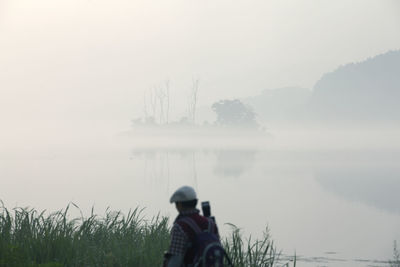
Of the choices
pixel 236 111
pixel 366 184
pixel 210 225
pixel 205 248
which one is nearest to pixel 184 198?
pixel 210 225

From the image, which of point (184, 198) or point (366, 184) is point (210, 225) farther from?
point (366, 184)

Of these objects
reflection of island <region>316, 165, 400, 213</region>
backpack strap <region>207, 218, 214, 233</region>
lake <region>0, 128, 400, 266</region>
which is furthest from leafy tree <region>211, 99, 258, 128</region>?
backpack strap <region>207, 218, 214, 233</region>

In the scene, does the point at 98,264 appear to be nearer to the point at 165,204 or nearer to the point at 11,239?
the point at 11,239

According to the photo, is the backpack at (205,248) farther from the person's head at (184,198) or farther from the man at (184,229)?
the person's head at (184,198)

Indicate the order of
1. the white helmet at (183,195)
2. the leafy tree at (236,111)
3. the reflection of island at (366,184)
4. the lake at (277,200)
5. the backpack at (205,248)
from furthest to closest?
the leafy tree at (236,111)
the reflection of island at (366,184)
the lake at (277,200)
the white helmet at (183,195)
the backpack at (205,248)

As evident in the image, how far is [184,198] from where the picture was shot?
758cm

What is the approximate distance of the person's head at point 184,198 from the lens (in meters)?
7.57

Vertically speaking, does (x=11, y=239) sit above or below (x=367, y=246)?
above

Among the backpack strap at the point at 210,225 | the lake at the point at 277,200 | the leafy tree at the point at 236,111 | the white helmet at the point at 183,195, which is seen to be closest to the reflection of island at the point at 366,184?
the lake at the point at 277,200

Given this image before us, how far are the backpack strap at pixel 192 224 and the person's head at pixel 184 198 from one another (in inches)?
5.6

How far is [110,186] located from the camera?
63.6m

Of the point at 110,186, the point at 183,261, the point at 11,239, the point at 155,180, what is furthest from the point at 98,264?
the point at 155,180

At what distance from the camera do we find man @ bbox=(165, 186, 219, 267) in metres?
7.49

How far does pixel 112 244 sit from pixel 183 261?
5.91 metres
